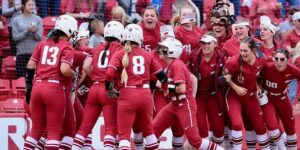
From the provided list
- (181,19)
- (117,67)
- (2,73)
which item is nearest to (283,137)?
(181,19)

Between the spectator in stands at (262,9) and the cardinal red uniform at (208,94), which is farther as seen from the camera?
the spectator in stands at (262,9)

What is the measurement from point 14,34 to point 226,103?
12.6 ft

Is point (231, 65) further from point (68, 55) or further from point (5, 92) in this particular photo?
point (5, 92)

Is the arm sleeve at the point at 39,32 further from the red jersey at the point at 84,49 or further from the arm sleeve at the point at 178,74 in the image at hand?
the arm sleeve at the point at 178,74

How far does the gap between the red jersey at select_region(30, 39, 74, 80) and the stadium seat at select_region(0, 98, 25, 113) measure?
87.7 inches

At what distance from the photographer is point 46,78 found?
13.2m

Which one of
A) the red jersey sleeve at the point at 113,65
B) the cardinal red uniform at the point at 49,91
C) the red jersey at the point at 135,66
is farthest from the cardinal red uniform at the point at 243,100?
the cardinal red uniform at the point at 49,91

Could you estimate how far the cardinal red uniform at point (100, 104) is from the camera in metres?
13.4

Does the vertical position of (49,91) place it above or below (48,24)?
below

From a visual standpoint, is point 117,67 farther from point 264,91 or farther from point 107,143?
point 264,91

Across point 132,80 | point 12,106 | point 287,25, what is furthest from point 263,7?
point 132,80

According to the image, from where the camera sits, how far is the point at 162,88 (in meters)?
13.9

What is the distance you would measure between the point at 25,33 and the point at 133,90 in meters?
3.75

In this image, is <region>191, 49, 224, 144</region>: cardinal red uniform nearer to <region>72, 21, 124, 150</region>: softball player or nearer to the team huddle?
the team huddle
